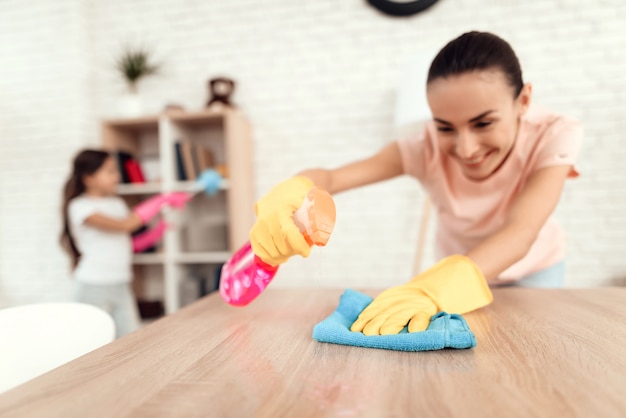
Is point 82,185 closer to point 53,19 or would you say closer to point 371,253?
point 53,19

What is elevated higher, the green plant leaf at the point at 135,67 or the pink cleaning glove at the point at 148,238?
the green plant leaf at the point at 135,67

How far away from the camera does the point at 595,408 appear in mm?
395

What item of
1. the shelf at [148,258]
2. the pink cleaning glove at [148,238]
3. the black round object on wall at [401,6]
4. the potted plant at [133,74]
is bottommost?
the shelf at [148,258]

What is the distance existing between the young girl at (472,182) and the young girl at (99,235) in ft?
5.39

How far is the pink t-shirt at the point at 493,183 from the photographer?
106 centimetres

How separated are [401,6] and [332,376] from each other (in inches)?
101

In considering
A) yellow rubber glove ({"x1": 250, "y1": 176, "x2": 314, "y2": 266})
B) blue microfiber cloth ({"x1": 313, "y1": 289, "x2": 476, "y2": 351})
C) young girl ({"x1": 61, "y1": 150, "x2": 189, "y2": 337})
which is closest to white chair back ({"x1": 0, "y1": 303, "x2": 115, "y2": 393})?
yellow rubber glove ({"x1": 250, "y1": 176, "x2": 314, "y2": 266})

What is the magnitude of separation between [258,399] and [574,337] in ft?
1.48

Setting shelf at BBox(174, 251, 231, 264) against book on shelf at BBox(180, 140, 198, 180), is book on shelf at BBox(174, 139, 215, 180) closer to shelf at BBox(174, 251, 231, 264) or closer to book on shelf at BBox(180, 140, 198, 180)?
book on shelf at BBox(180, 140, 198, 180)

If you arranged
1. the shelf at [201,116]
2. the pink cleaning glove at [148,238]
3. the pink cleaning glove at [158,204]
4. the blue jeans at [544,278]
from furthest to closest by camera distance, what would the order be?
the pink cleaning glove at [148,238]
the shelf at [201,116]
the pink cleaning glove at [158,204]
the blue jeans at [544,278]

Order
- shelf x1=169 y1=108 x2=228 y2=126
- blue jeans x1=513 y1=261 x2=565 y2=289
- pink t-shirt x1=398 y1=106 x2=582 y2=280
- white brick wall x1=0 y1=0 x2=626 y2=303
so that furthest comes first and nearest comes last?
shelf x1=169 y1=108 x2=228 y2=126, white brick wall x1=0 y1=0 x2=626 y2=303, blue jeans x1=513 y1=261 x2=565 y2=289, pink t-shirt x1=398 y1=106 x2=582 y2=280

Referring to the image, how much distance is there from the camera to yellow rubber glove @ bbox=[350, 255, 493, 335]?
0.67 m

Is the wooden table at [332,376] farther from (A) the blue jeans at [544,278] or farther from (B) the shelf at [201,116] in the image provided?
(B) the shelf at [201,116]

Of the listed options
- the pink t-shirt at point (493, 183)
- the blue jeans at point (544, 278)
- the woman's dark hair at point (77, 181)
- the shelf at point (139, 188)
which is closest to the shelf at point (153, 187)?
the shelf at point (139, 188)
